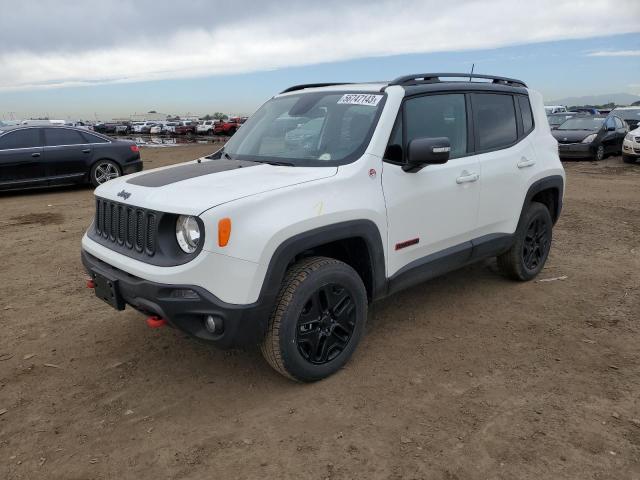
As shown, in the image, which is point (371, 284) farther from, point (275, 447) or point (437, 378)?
point (275, 447)

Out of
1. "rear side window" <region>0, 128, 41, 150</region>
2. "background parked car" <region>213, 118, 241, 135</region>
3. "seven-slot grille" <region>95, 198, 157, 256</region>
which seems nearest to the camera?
"seven-slot grille" <region>95, 198, 157, 256</region>

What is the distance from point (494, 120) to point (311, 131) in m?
1.73

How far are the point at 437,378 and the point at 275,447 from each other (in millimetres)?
1203

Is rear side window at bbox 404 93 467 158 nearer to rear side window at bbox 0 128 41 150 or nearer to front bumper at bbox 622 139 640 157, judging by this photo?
rear side window at bbox 0 128 41 150

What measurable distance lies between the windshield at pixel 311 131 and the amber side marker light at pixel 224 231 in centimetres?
96

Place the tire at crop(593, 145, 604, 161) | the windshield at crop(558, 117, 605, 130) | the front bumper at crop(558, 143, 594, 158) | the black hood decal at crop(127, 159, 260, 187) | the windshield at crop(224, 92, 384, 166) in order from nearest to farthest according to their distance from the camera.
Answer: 1. the black hood decal at crop(127, 159, 260, 187)
2. the windshield at crop(224, 92, 384, 166)
3. the front bumper at crop(558, 143, 594, 158)
4. the tire at crop(593, 145, 604, 161)
5. the windshield at crop(558, 117, 605, 130)

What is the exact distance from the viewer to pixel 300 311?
10.1 feet

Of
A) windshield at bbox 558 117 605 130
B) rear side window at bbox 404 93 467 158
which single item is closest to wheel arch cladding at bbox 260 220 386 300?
rear side window at bbox 404 93 467 158

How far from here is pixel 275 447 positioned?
2773 millimetres

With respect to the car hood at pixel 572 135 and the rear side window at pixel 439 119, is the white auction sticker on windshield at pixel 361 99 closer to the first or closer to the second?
the rear side window at pixel 439 119

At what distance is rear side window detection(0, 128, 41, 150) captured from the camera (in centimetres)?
1048

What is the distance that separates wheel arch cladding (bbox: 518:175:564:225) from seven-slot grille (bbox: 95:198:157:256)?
10.8 feet

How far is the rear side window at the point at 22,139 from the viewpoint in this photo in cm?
1048

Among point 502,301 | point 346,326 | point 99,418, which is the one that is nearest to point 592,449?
point 346,326
